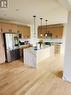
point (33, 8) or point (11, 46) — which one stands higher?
point (33, 8)

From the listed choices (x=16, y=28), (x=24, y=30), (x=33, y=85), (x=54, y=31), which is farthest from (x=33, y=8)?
(x=54, y=31)

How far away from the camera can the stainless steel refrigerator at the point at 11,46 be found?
5.60 meters

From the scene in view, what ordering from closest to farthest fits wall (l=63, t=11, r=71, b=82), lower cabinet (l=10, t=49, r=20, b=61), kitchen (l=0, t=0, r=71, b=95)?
kitchen (l=0, t=0, r=71, b=95) → wall (l=63, t=11, r=71, b=82) → lower cabinet (l=10, t=49, r=20, b=61)

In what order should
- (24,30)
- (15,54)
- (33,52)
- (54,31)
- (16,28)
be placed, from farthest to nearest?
(54,31)
(24,30)
(16,28)
(15,54)
(33,52)

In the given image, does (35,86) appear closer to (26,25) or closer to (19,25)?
(19,25)

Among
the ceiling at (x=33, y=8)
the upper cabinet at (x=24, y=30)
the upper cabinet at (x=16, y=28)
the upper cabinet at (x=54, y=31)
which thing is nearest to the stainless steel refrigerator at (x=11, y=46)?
the upper cabinet at (x=16, y=28)

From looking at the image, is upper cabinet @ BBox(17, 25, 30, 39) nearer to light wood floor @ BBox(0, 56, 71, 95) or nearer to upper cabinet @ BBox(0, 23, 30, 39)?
upper cabinet @ BBox(0, 23, 30, 39)

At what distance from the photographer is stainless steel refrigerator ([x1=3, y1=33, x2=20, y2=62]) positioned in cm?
560

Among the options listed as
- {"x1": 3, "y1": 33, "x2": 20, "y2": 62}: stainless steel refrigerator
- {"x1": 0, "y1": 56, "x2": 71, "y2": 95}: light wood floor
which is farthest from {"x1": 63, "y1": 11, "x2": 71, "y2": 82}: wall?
{"x1": 3, "y1": 33, "x2": 20, "y2": 62}: stainless steel refrigerator

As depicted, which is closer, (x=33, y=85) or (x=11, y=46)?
(x=33, y=85)

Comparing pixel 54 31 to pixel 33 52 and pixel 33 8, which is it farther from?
pixel 33 8

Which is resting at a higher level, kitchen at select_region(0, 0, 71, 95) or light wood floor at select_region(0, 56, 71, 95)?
kitchen at select_region(0, 0, 71, 95)

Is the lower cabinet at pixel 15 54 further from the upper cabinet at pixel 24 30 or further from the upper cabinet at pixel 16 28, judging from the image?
the upper cabinet at pixel 24 30

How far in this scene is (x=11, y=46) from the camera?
5.91m
